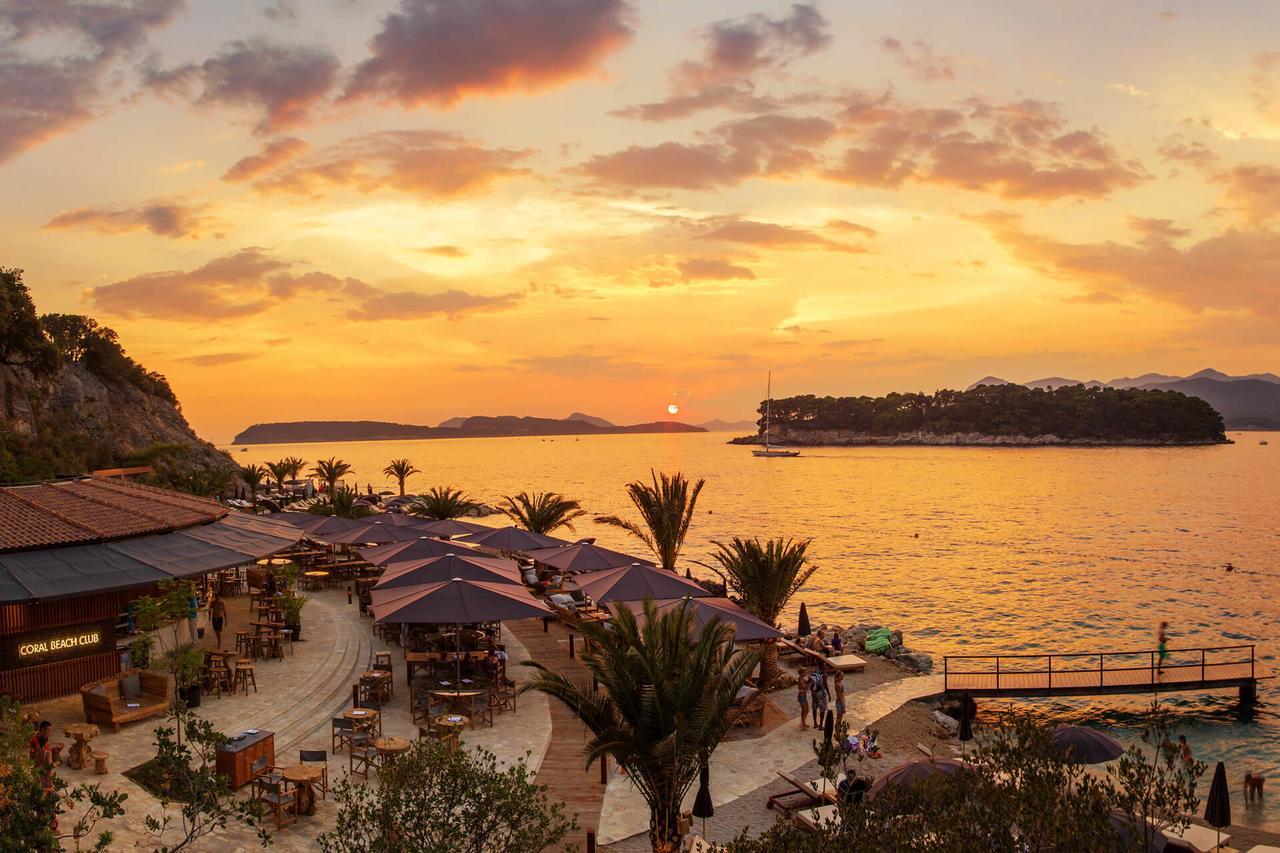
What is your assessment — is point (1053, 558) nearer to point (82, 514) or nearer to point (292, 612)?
point (292, 612)

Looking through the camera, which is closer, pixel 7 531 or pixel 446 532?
pixel 7 531

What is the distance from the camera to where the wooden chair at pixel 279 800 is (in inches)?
484

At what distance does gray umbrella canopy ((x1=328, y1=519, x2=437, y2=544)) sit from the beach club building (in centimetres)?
968

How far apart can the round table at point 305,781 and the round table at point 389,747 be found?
1.13 m

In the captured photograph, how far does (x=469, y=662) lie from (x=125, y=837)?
9094mm

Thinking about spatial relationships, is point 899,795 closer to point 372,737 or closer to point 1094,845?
point 1094,845

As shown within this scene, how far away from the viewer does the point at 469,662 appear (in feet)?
65.3

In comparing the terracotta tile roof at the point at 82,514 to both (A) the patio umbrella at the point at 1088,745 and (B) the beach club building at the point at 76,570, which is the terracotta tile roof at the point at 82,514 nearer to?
(B) the beach club building at the point at 76,570

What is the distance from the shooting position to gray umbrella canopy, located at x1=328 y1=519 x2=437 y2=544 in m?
31.5

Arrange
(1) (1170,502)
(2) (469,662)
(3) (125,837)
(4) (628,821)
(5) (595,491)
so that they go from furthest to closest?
(5) (595,491) < (1) (1170,502) < (2) (469,662) < (4) (628,821) < (3) (125,837)

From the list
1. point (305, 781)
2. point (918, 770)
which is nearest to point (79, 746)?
point (305, 781)

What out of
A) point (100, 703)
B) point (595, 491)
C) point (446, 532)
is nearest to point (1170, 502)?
point (595, 491)

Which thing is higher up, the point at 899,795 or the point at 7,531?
the point at 7,531

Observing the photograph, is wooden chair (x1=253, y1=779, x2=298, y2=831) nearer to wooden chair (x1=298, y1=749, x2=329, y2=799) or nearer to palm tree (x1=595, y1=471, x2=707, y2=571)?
wooden chair (x1=298, y1=749, x2=329, y2=799)
